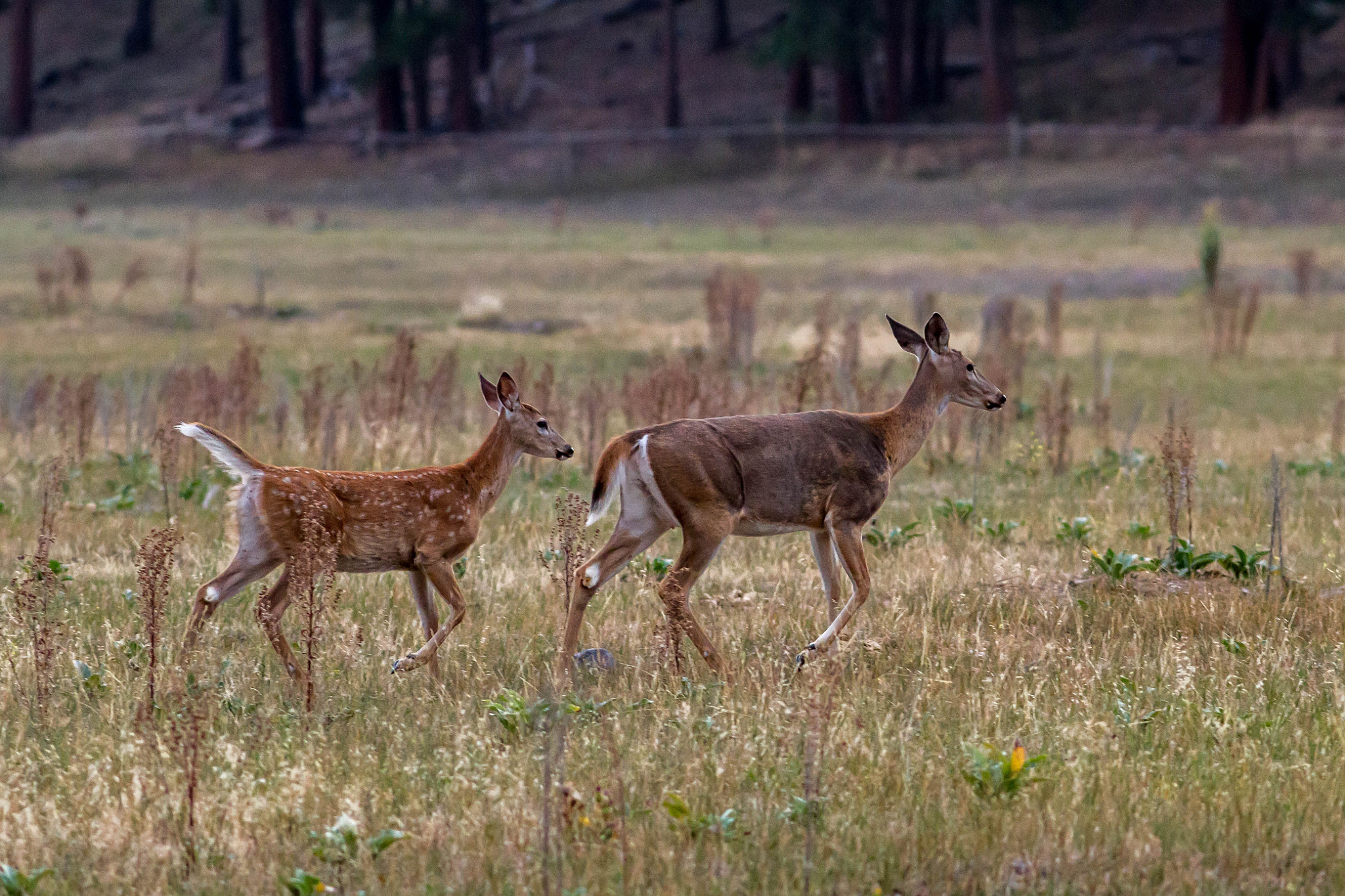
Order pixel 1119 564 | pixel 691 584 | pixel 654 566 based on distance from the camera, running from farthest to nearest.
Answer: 1. pixel 654 566
2. pixel 1119 564
3. pixel 691 584

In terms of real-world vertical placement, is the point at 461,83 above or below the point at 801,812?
above

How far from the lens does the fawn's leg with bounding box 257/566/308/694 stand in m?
7.12

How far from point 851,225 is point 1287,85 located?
2056cm

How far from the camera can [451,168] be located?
50.9 m

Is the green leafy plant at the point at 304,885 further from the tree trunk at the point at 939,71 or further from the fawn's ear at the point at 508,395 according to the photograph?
the tree trunk at the point at 939,71

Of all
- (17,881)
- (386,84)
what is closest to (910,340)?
(17,881)

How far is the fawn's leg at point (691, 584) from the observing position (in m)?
7.45

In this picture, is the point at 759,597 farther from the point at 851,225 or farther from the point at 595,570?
the point at 851,225

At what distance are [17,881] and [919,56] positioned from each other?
170 ft

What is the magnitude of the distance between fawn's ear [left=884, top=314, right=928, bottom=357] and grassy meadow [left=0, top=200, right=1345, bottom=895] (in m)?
1.18

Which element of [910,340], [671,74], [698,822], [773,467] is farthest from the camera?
[671,74]

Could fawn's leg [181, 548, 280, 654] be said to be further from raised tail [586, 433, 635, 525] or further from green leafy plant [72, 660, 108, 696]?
raised tail [586, 433, 635, 525]

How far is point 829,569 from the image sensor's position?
8242mm

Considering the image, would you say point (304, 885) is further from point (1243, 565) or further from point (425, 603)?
point (1243, 565)
